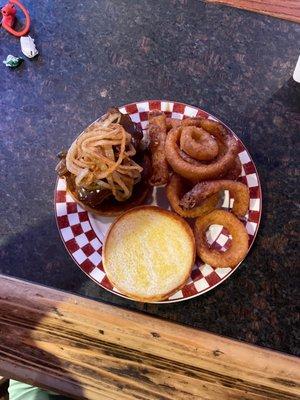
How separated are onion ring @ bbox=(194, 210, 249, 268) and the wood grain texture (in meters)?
1.23

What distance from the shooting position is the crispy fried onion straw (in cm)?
157

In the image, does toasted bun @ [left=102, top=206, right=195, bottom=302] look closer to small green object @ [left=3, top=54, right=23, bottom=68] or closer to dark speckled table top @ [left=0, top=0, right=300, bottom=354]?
dark speckled table top @ [left=0, top=0, right=300, bottom=354]

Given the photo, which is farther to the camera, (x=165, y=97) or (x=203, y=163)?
(x=165, y=97)

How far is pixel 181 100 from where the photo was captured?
208cm

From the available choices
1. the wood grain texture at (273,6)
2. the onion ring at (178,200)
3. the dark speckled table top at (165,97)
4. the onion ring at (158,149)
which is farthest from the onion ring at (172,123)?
the wood grain texture at (273,6)

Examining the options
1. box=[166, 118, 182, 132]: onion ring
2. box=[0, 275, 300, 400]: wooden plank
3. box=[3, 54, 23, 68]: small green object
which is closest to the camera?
box=[0, 275, 300, 400]: wooden plank

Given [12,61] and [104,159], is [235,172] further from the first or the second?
[12,61]

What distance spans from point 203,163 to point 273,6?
1147mm

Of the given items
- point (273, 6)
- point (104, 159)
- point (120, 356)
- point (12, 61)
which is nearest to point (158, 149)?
point (104, 159)

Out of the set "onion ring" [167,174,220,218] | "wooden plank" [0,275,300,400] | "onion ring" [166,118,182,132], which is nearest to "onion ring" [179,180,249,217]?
"onion ring" [167,174,220,218]

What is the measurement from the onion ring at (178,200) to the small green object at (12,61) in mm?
1102

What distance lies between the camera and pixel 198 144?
1.63m

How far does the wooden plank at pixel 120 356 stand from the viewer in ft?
5.02

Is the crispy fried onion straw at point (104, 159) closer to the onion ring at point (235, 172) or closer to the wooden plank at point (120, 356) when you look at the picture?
the onion ring at point (235, 172)
